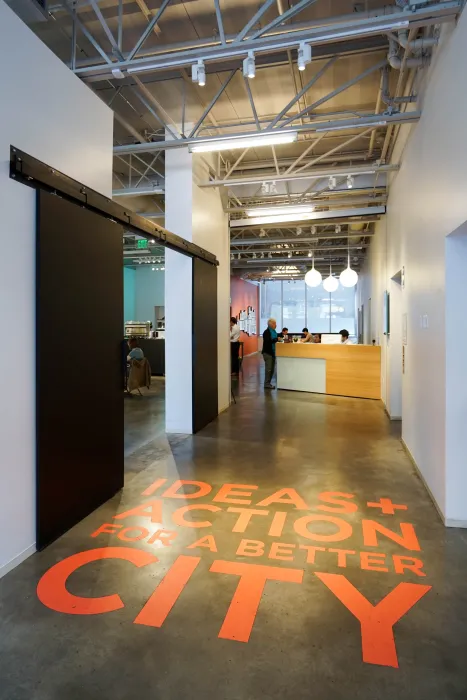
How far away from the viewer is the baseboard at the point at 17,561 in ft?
8.40

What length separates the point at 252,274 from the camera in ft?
59.3

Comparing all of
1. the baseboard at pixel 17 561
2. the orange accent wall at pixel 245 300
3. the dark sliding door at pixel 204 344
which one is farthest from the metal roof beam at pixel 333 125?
the orange accent wall at pixel 245 300

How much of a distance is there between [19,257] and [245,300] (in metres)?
16.9

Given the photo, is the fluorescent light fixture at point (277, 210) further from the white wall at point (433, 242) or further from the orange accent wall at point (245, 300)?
the orange accent wall at point (245, 300)

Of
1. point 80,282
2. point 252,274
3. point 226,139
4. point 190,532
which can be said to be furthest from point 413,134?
point 252,274

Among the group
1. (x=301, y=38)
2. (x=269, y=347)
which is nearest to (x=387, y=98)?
(x=301, y=38)

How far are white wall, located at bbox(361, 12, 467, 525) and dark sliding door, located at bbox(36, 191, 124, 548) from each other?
8.62 ft

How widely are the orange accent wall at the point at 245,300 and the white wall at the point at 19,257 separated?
47.4ft

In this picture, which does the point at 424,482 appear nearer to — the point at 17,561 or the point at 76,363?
the point at 76,363

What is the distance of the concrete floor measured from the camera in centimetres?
180

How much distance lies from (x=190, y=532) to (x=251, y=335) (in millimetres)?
18023

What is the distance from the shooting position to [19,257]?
8.80 ft

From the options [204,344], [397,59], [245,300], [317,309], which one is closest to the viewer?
[397,59]

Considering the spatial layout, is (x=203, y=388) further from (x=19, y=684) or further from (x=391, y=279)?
(x=19, y=684)
